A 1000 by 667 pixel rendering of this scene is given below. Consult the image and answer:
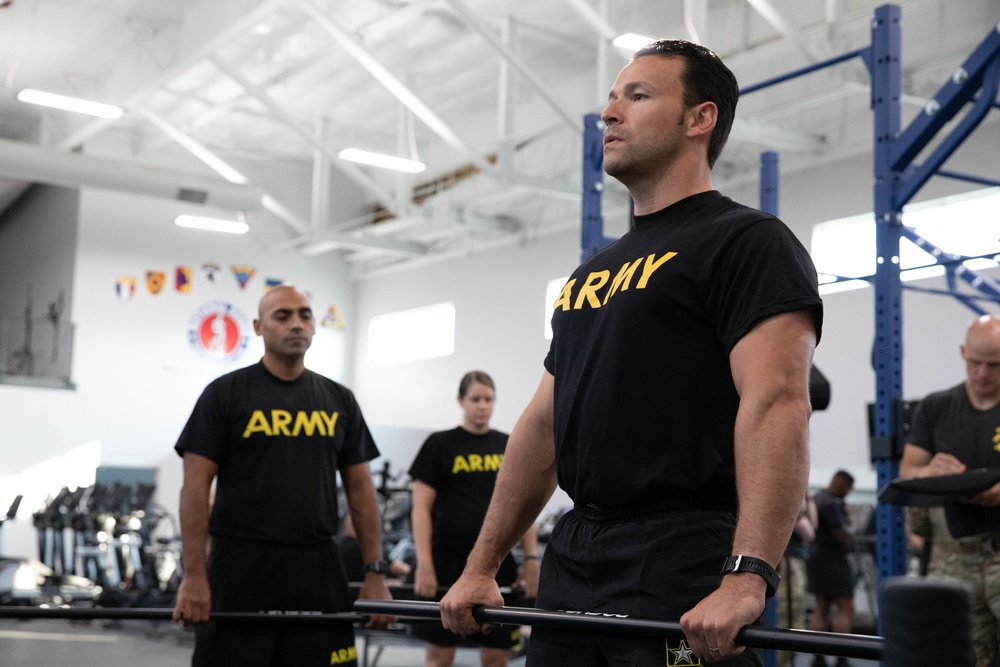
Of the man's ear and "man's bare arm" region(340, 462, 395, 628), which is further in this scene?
"man's bare arm" region(340, 462, 395, 628)

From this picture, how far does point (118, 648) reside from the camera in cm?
839

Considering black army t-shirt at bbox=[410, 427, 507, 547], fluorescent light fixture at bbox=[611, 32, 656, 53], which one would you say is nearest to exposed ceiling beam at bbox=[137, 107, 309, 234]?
fluorescent light fixture at bbox=[611, 32, 656, 53]

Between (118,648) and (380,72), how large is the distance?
6.09 metres

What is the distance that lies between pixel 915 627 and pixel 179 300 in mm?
16478

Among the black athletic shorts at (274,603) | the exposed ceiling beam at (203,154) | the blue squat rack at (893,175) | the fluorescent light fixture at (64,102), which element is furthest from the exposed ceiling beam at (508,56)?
the black athletic shorts at (274,603)

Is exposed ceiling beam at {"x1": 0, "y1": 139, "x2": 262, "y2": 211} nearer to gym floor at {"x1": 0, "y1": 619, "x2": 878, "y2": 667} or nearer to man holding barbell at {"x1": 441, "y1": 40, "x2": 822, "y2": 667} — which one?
gym floor at {"x1": 0, "y1": 619, "x2": 878, "y2": 667}

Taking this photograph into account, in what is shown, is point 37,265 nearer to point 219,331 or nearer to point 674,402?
point 219,331

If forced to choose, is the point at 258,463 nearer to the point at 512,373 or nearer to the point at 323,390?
the point at 323,390

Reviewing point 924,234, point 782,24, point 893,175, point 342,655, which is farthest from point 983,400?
point 924,234

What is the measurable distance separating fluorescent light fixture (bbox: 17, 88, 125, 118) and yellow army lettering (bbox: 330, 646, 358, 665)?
30.0ft

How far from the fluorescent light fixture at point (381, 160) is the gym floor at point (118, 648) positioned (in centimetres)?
526

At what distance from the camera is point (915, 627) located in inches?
34.1

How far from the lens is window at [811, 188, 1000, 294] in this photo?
31.3 feet

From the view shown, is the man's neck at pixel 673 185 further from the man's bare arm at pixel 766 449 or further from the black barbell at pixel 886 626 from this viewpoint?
the black barbell at pixel 886 626
